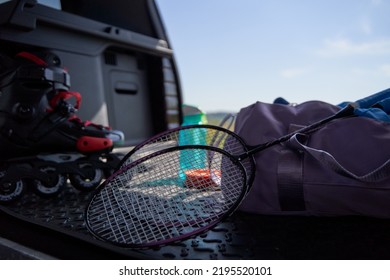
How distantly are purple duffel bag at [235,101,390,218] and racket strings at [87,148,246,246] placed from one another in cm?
12

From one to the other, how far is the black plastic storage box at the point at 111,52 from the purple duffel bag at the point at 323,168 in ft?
3.39

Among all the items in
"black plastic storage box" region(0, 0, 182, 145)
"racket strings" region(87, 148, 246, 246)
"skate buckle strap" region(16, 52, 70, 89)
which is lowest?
"racket strings" region(87, 148, 246, 246)

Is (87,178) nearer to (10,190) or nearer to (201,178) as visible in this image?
(10,190)

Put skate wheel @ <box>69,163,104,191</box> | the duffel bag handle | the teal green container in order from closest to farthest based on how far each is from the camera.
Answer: the duffel bag handle
the teal green container
skate wheel @ <box>69,163,104,191</box>

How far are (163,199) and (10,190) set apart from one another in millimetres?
666

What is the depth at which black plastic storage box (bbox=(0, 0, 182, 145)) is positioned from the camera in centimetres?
139

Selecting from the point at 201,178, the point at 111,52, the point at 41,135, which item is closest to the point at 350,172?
the point at 201,178

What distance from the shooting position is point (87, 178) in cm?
137

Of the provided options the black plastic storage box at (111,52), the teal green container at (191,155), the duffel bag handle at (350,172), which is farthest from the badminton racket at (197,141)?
the black plastic storage box at (111,52)

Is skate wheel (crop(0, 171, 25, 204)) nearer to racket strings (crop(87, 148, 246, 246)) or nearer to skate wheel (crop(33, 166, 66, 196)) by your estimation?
skate wheel (crop(33, 166, 66, 196))

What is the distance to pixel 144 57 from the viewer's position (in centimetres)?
207

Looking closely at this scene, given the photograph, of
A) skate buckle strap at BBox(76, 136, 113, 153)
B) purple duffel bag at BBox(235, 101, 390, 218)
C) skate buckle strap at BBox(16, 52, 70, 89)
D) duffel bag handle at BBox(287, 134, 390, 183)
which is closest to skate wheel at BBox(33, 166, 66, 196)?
skate buckle strap at BBox(76, 136, 113, 153)

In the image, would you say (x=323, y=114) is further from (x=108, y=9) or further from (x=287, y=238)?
(x=108, y=9)
